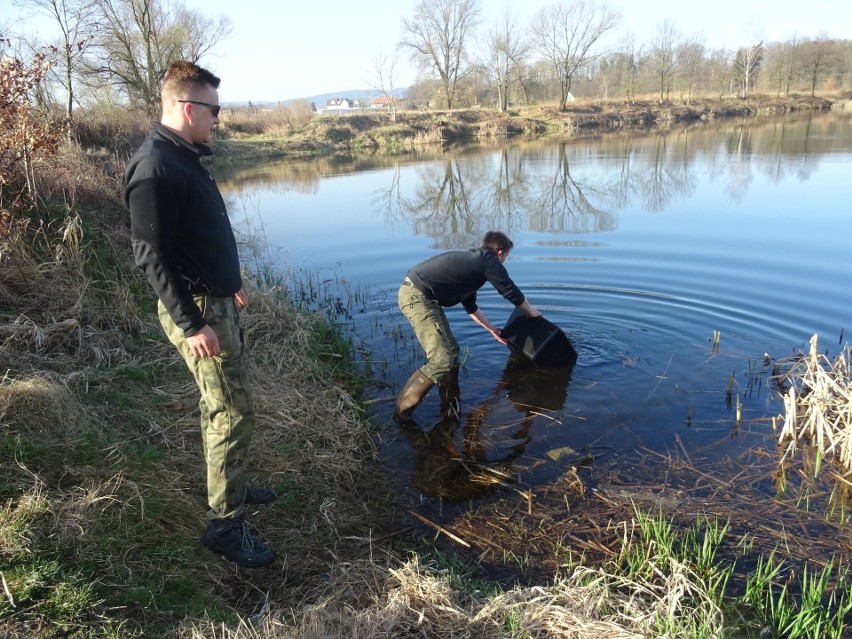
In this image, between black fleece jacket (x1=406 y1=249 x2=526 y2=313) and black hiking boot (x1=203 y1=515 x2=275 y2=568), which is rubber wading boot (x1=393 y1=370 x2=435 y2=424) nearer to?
black fleece jacket (x1=406 y1=249 x2=526 y2=313)

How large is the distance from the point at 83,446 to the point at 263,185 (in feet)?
57.5

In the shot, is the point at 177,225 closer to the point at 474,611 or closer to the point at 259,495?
the point at 259,495

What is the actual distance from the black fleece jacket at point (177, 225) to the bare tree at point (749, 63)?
61.1 m

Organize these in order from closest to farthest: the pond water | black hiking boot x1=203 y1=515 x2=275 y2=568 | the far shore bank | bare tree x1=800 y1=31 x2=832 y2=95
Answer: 1. black hiking boot x1=203 y1=515 x2=275 y2=568
2. the pond water
3. the far shore bank
4. bare tree x1=800 y1=31 x2=832 y2=95

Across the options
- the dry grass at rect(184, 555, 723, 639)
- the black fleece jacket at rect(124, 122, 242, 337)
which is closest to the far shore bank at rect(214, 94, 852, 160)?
the black fleece jacket at rect(124, 122, 242, 337)

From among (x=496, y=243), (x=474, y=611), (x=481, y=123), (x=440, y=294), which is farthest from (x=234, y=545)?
(x=481, y=123)

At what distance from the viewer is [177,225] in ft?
9.05

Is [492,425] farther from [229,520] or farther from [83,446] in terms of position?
[83,446]

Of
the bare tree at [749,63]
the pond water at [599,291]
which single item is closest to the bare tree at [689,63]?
the bare tree at [749,63]

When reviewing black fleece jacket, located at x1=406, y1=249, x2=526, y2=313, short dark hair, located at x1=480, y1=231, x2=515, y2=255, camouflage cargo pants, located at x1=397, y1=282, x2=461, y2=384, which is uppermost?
short dark hair, located at x1=480, y1=231, x2=515, y2=255

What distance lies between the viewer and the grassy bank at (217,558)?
101 inches

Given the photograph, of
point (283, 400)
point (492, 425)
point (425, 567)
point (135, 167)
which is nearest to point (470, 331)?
point (492, 425)

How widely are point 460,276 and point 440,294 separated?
253mm

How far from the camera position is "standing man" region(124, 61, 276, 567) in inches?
104
